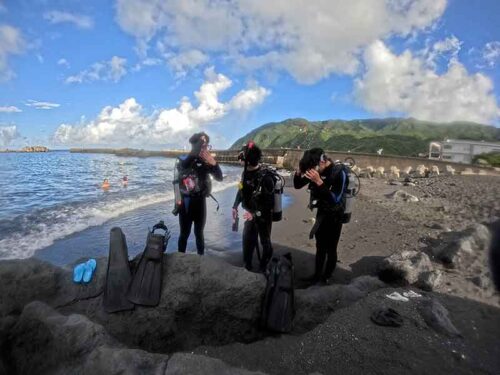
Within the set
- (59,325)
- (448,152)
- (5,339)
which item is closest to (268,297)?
(59,325)

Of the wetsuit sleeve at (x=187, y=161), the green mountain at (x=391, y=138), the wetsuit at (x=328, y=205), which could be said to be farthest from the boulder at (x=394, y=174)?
the green mountain at (x=391, y=138)

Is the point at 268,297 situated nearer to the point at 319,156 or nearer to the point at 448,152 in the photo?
the point at 319,156

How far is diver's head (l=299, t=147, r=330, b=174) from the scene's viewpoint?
4992 mm

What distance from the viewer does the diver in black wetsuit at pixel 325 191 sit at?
16.3 feet

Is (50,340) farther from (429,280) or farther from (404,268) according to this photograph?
(429,280)

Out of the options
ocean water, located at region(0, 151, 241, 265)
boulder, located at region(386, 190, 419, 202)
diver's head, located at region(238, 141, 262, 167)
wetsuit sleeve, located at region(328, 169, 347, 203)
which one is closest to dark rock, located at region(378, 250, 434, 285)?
wetsuit sleeve, located at region(328, 169, 347, 203)

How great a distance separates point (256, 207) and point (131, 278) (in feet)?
7.21

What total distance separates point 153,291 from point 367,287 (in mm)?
2881

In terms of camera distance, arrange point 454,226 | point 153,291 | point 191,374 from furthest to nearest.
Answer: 1. point 454,226
2. point 153,291
3. point 191,374

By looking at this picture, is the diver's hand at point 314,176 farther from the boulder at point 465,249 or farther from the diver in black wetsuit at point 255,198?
the boulder at point 465,249

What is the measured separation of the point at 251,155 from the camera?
515 cm

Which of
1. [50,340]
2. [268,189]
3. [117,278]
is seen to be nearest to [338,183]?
A: [268,189]

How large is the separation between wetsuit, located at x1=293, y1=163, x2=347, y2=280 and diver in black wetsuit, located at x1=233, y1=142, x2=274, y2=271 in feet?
1.77

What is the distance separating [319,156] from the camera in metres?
5.02
